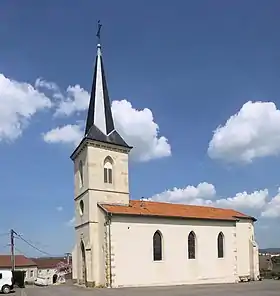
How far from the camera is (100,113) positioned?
1772 inches

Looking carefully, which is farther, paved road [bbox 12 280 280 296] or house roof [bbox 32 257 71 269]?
house roof [bbox 32 257 71 269]

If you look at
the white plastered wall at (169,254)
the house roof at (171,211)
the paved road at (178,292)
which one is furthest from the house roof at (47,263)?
the paved road at (178,292)

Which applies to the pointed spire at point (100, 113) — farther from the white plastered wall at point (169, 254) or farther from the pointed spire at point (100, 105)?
the white plastered wall at point (169, 254)

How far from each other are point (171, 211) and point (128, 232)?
640 centimetres

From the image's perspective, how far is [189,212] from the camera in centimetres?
4438

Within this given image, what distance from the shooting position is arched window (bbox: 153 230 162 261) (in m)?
39.6

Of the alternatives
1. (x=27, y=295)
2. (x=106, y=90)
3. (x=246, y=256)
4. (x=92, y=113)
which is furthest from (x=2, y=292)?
(x=246, y=256)

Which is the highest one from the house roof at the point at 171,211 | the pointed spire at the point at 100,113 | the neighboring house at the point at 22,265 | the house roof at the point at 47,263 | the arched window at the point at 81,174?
the pointed spire at the point at 100,113

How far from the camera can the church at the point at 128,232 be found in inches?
1492

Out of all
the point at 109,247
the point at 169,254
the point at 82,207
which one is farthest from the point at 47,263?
the point at 109,247

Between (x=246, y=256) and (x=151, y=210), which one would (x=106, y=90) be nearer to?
(x=151, y=210)

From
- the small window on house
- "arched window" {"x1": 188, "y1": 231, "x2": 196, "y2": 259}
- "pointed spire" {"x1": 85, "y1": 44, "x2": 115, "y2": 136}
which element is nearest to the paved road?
"arched window" {"x1": 188, "y1": 231, "x2": 196, "y2": 259}

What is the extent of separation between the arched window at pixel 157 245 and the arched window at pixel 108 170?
22.6 ft

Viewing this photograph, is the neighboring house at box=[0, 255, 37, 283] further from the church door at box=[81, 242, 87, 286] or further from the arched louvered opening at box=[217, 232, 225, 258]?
the arched louvered opening at box=[217, 232, 225, 258]
